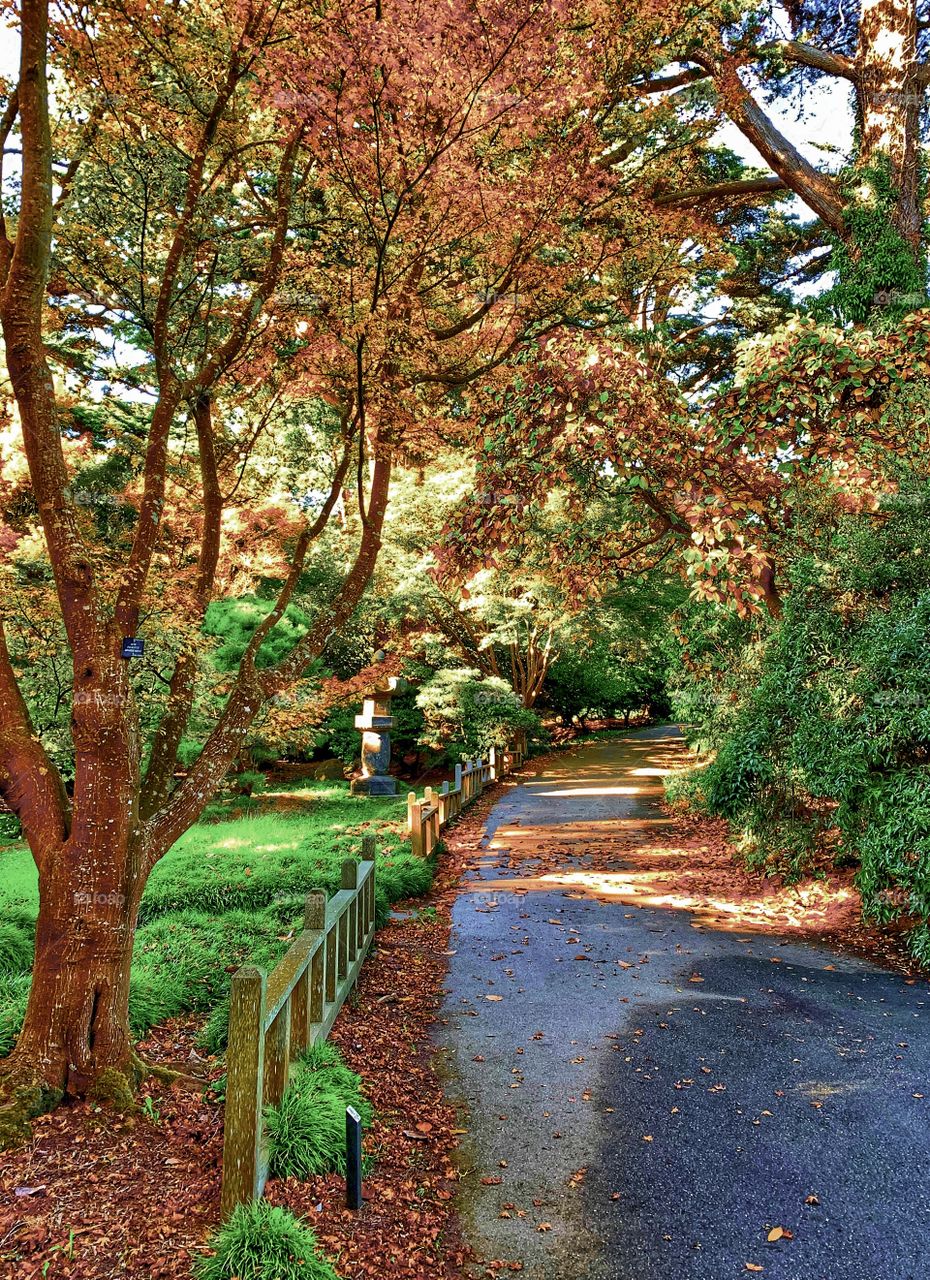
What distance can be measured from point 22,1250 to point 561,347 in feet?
17.3

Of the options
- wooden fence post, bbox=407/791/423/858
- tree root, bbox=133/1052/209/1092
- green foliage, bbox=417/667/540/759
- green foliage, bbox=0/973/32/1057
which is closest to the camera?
tree root, bbox=133/1052/209/1092

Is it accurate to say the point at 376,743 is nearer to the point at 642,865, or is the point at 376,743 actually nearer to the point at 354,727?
the point at 354,727

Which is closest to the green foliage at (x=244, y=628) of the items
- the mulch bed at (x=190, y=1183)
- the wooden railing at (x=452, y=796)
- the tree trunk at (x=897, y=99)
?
→ the wooden railing at (x=452, y=796)

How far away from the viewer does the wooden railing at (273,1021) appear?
2.84 meters

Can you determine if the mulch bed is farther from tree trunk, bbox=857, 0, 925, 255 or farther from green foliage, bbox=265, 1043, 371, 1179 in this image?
tree trunk, bbox=857, 0, 925, 255

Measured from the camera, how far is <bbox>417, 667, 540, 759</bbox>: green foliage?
16281 millimetres

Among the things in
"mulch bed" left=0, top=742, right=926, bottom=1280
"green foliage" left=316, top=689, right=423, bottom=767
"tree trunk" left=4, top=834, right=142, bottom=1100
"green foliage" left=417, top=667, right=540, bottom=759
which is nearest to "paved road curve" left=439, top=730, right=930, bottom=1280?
"mulch bed" left=0, top=742, right=926, bottom=1280

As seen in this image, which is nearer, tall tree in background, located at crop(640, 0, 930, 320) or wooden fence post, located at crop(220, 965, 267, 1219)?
wooden fence post, located at crop(220, 965, 267, 1219)

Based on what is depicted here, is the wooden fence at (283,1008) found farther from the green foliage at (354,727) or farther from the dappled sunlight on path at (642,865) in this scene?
the green foliage at (354,727)

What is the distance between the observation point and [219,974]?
17.1ft

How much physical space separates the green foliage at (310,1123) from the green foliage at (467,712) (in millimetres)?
12415

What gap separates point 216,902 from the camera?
7090 millimetres

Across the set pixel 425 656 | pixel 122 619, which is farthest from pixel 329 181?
pixel 425 656

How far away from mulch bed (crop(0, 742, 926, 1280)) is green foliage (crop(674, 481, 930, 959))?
3790mm
